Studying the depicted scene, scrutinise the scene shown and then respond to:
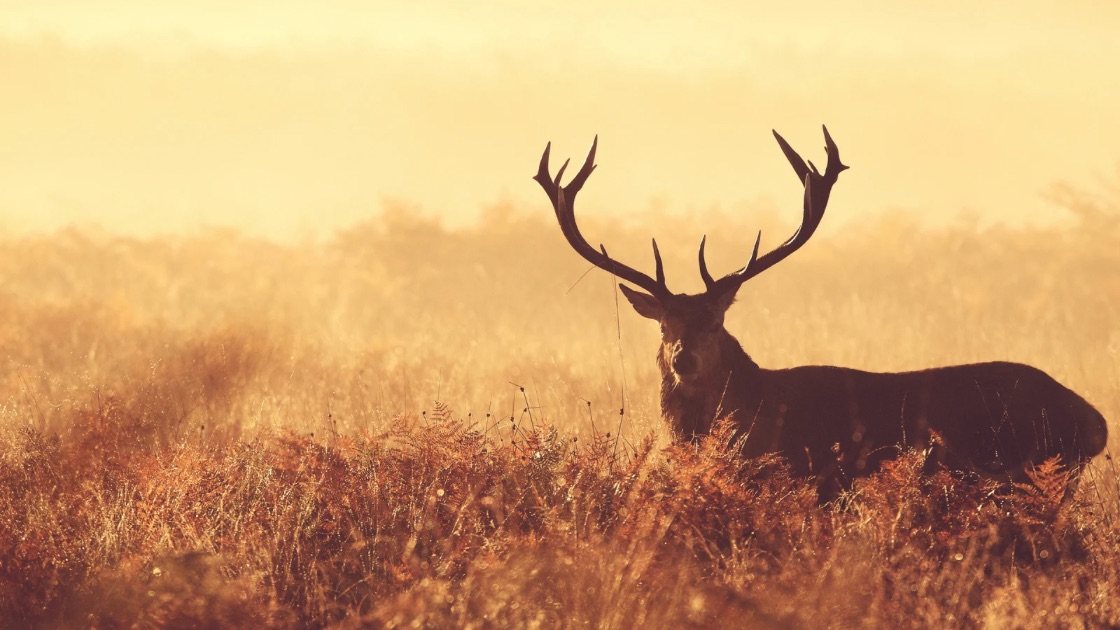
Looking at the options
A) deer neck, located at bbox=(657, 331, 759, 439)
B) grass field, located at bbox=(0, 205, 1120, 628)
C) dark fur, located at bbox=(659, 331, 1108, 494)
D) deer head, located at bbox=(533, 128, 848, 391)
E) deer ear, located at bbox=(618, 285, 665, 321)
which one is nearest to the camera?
grass field, located at bbox=(0, 205, 1120, 628)

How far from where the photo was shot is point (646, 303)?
805cm

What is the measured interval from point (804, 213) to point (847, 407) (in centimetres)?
127

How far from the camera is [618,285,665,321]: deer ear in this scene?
800 cm

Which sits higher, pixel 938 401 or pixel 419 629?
pixel 938 401

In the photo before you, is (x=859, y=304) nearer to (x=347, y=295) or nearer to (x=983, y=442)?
(x=347, y=295)

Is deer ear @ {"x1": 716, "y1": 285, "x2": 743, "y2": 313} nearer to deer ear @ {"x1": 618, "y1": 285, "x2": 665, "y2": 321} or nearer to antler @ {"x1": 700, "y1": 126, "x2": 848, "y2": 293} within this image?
antler @ {"x1": 700, "y1": 126, "x2": 848, "y2": 293}

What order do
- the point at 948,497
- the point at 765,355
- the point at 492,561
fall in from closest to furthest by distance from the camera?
the point at 492,561 → the point at 948,497 → the point at 765,355

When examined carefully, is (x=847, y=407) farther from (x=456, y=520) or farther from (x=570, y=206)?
(x=456, y=520)

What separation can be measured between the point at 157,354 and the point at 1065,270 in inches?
767

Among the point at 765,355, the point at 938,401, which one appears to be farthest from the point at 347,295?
the point at 938,401

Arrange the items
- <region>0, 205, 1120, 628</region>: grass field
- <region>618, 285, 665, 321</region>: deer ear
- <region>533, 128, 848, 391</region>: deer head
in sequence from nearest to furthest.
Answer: <region>0, 205, 1120, 628</region>: grass field < <region>533, 128, 848, 391</region>: deer head < <region>618, 285, 665, 321</region>: deer ear

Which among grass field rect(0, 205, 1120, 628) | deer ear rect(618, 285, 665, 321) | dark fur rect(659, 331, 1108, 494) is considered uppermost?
deer ear rect(618, 285, 665, 321)

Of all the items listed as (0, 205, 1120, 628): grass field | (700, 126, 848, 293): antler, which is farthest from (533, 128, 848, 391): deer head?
(0, 205, 1120, 628): grass field

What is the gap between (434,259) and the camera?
2898 cm
